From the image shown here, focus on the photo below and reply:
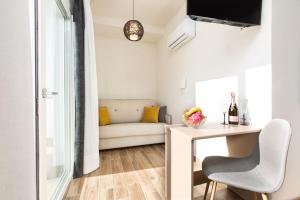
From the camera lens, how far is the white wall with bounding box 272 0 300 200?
4.66ft

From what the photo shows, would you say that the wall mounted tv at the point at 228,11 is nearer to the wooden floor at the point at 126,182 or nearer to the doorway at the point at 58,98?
the doorway at the point at 58,98

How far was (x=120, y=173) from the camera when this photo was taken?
218 cm

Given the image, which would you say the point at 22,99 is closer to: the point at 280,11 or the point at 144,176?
the point at 144,176

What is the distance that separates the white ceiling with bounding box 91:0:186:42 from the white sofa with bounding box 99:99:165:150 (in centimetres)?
157

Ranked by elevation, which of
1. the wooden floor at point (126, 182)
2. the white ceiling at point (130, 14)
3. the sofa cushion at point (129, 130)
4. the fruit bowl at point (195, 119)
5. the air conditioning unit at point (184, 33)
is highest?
the white ceiling at point (130, 14)

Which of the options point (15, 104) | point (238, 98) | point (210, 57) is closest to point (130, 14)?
point (210, 57)

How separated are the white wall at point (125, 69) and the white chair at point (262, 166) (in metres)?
3.11

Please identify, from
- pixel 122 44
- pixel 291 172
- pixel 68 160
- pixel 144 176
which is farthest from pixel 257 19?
pixel 122 44

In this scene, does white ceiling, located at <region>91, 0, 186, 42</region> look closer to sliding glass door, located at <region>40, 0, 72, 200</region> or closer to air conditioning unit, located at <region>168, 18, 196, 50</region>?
air conditioning unit, located at <region>168, 18, 196, 50</region>

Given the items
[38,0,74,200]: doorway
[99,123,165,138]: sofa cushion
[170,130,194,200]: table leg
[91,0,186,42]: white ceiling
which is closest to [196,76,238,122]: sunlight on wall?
[170,130,194,200]: table leg

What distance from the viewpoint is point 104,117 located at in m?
3.26

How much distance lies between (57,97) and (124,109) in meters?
1.93

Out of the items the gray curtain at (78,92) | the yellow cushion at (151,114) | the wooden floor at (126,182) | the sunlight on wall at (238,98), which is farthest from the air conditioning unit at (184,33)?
the wooden floor at (126,182)

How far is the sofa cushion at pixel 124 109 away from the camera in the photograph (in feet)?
11.8
